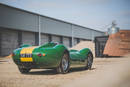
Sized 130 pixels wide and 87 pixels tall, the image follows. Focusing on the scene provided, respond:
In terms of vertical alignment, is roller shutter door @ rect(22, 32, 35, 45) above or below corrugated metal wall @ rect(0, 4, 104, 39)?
below

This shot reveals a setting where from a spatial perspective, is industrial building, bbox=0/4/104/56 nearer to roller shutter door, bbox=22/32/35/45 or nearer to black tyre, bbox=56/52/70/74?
roller shutter door, bbox=22/32/35/45

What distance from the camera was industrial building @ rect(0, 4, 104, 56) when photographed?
2957 centimetres

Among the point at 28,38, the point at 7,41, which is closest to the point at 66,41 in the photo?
the point at 28,38

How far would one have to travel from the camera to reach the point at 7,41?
3059 cm

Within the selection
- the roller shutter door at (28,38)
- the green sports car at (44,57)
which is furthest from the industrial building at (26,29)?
the green sports car at (44,57)

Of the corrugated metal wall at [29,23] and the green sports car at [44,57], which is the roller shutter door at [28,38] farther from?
the green sports car at [44,57]

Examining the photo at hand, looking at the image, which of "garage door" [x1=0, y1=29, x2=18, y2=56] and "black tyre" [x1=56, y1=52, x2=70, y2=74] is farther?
"garage door" [x1=0, y1=29, x2=18, y2=56]

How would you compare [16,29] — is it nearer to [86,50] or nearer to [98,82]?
[86,50]

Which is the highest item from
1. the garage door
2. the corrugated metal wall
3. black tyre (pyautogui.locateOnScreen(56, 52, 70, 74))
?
the corrugated metal wall

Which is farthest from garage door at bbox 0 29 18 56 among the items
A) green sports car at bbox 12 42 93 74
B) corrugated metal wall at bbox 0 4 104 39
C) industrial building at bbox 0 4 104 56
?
green sports car at bbox 12 42 93 74

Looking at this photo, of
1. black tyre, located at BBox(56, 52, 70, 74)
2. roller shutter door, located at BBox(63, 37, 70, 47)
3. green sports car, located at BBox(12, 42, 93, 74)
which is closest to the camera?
green sports car, located at BBox(12, 42, 93, 74)

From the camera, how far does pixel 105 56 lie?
21.3m

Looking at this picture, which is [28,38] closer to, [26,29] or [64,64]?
[26,29]

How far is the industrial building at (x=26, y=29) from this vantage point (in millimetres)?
29566
